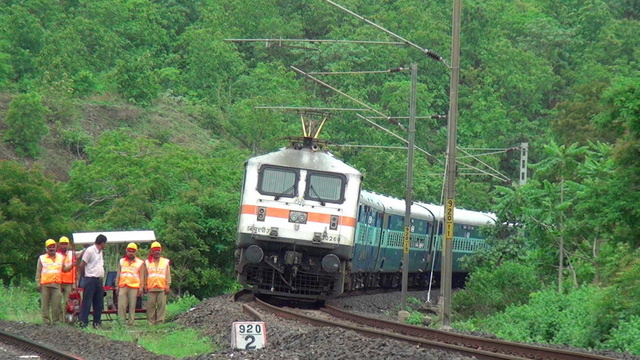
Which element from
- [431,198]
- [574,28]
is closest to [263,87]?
[431,198]

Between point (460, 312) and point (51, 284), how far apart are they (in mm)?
13744

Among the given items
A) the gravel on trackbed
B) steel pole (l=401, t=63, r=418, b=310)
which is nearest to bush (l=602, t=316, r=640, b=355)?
the gravel on trackbed

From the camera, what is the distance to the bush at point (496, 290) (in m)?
30.4

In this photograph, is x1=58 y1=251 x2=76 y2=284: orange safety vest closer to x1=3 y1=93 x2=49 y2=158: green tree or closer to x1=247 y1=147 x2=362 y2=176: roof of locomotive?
x1=247 y1=147 x2=362 y2=176: roof of locomotive

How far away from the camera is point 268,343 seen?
51.8ft

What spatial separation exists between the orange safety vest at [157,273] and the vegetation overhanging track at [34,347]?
12.8 ft

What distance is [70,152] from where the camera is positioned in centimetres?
5206

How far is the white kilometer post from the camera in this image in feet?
48.0

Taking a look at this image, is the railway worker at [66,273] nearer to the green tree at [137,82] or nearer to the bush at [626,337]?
the bush at [626,337]

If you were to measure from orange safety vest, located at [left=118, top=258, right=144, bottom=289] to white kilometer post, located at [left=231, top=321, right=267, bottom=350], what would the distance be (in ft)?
18.1

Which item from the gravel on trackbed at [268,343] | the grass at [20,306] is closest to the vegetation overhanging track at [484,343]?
the gravel on trackbed at [268,343]

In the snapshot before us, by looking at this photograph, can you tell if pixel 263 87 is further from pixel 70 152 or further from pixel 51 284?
pixel 51 284

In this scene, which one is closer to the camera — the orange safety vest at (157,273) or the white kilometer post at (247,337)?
the white kilometer post at (247,337)

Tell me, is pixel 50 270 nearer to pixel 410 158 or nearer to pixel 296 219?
pixel 296 219
